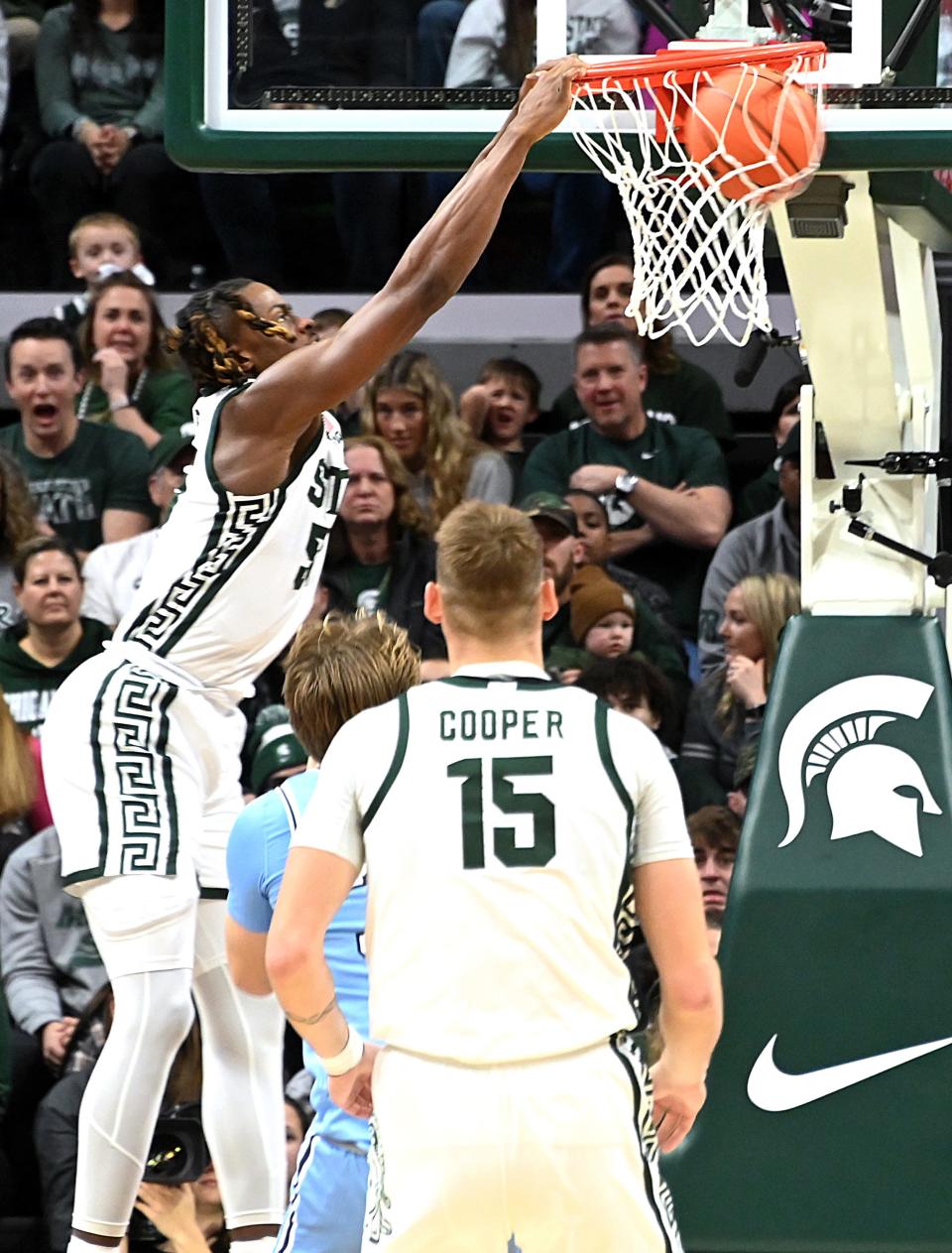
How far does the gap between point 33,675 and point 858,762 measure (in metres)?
3.05

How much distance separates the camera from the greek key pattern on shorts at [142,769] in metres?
4.45

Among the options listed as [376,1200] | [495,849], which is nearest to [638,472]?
[495,849]

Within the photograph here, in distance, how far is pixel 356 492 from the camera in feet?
24.8

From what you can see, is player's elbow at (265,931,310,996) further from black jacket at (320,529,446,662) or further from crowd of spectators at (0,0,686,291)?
crowd of spectators at (0,0,686,291)

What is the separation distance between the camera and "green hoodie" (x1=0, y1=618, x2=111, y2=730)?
24.0ft

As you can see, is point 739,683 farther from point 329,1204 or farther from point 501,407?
point 329,1204

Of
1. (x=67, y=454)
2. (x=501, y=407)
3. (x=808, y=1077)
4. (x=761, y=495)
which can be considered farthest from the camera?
(x=501, y=407)

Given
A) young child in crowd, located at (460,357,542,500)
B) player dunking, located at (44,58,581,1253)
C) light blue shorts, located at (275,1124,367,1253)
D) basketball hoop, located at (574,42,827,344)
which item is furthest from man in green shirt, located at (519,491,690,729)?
light blue shorts, located at (275,1124,367,1253)

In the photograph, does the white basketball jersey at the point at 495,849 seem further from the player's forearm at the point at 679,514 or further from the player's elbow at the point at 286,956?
the player's forearm at the point at 679,514

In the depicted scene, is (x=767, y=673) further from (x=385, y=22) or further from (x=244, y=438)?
(x=244, y=438)

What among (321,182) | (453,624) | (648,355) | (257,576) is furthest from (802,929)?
(321,182)

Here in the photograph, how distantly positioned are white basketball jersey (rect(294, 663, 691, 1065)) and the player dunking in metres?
1.08

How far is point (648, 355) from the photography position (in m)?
8.00

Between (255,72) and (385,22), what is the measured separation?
1.73 meters
